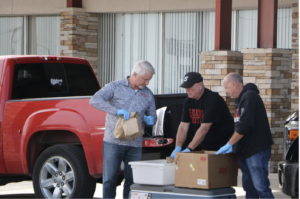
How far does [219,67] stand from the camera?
10.9 meters

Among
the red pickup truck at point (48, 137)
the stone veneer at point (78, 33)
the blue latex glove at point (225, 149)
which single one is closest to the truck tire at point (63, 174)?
the red pickup truck at point (48, 137)

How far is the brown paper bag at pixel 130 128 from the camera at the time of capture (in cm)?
628

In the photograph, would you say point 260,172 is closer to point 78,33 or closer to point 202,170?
point 202,170

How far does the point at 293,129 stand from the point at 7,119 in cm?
365

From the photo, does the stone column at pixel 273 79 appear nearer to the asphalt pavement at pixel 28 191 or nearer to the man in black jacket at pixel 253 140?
the asphalt pavement at pixel 28 191

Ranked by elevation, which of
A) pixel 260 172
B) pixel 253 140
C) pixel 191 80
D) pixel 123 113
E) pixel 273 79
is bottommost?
pixel 260 172

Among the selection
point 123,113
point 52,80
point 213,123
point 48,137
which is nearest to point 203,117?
point 213,123

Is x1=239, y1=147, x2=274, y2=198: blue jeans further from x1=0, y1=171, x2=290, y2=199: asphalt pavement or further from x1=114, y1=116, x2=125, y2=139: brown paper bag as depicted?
x1=0, y1=171, x2=290, y2=199: asphalt pavement

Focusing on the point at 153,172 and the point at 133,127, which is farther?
the point at 133,127

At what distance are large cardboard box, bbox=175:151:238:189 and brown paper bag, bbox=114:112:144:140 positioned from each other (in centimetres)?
55

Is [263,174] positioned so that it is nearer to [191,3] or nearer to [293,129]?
[293,129]

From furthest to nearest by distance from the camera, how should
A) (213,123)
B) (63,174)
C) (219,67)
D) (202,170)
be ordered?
(219,67), (63,174), (213,123), (202,170)

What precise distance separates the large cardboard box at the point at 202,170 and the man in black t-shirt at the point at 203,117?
44cm

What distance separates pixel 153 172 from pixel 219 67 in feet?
16.8
